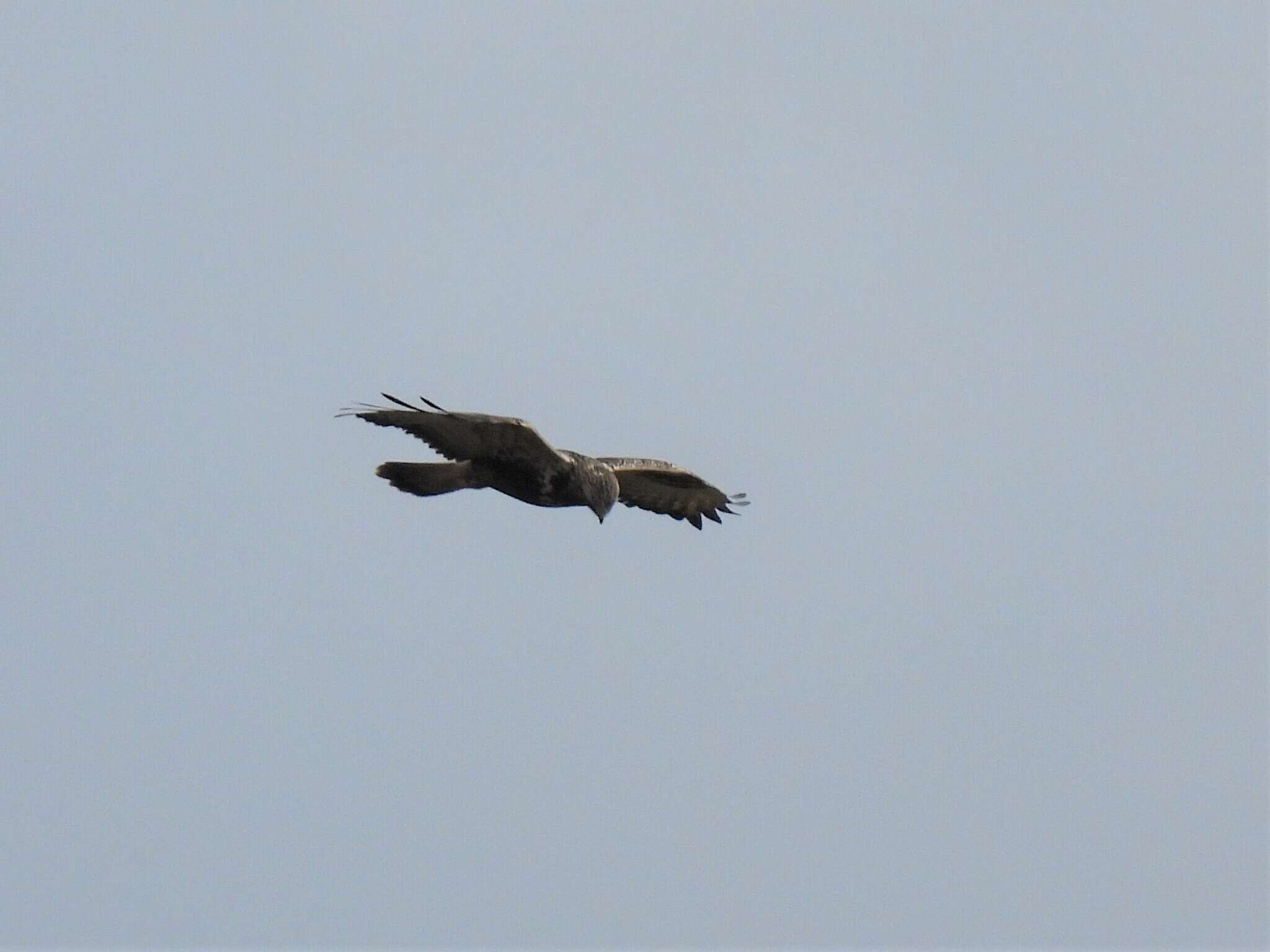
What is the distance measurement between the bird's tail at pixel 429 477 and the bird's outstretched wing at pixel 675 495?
8.60 ft

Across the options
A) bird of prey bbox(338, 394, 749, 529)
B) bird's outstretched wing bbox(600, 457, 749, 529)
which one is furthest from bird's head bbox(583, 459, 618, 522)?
bird's outstretched wing bbox(600, 457, 749, 529)

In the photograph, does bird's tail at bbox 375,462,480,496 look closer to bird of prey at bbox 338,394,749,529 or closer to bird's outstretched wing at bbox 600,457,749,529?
bird of prey at bbox 338,394,749,529

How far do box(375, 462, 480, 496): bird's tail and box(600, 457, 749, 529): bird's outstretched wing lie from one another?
8.60 feet

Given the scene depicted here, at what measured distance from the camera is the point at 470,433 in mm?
21906

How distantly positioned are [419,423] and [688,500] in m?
4.80

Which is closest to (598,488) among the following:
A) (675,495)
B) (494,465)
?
(494,465)

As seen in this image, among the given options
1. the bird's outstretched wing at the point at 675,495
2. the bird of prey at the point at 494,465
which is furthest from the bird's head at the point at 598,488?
the bird's outstretched wing at the point at 675,495

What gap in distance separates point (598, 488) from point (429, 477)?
1.60m

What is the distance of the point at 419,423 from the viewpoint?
2181 cm

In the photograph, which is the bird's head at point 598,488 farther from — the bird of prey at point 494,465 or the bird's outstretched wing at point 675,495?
the bird's outstretched wing at point 675,495

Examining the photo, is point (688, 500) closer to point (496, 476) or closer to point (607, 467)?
point (607, 467)

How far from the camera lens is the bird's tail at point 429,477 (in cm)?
2264

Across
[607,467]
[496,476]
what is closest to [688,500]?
[607,467]

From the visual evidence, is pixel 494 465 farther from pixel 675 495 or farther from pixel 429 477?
pixel 675 495
